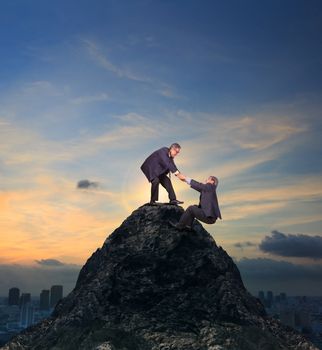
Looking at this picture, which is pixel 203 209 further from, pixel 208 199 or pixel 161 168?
A: pixel 161 168

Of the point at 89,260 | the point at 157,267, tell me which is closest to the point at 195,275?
the point at 157,267

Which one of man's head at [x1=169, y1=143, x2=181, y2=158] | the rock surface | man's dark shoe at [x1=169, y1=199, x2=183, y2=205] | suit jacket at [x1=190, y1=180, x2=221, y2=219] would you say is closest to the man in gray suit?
suit jacket at [x1=190, y1=180, x2=221, y2=219]

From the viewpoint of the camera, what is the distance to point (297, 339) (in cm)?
1673

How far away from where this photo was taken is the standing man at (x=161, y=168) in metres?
17.3

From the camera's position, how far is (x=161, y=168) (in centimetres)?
1745

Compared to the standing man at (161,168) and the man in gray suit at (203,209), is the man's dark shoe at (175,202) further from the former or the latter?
the man in gray suit at (203,209)

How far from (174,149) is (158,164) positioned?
2.47 ft

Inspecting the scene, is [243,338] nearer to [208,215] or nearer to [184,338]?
[184,338]

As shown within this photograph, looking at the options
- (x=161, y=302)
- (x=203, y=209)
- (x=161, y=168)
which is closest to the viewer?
(x=161, y=302)

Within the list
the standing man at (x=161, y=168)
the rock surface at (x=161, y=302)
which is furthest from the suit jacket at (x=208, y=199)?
the standing man at (x=161, y=168)

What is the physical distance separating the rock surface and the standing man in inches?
27.9

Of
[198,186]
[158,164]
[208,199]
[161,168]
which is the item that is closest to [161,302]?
[208,199]

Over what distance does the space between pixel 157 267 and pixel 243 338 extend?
3.16 meters

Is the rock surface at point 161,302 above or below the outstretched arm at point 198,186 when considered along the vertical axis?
below
